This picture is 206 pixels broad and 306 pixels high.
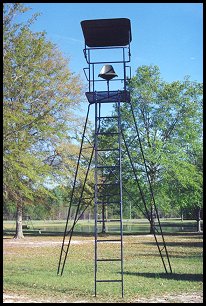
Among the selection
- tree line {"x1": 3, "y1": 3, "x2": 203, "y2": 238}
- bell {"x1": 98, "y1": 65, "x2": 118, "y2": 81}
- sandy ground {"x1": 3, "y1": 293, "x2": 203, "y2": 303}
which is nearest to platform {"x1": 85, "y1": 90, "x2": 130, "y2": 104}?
bell {"x1": 98, "y1": 65, "x2": 118, "y2": 81}

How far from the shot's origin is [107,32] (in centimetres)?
848

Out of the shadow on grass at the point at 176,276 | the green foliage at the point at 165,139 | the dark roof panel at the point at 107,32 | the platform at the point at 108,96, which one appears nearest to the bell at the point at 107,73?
the platform at the point at 108,96

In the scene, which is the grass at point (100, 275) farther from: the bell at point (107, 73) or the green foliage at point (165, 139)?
the green foliage at point (165, 139)

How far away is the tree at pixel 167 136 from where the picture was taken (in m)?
26.7

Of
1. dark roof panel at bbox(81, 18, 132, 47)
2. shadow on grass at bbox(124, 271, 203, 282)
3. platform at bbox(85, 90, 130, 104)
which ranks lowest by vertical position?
shadow on grass at bbox(124, 271, 203, 282)

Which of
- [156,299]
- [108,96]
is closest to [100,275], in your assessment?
[156,299]

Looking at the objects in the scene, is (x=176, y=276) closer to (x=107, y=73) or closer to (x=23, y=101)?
(x=107, y=73)

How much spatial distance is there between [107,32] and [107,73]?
87cm

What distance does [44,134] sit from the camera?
722 inches

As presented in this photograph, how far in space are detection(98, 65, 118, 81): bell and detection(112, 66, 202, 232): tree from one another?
59.4 ft

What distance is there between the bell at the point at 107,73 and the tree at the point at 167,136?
18108 mm

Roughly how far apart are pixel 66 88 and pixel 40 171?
8.74m

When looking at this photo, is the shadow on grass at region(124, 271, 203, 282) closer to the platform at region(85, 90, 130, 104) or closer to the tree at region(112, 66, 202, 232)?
the platform at region(85, 90, 130, 104)

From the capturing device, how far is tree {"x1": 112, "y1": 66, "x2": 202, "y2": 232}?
2673 cm
